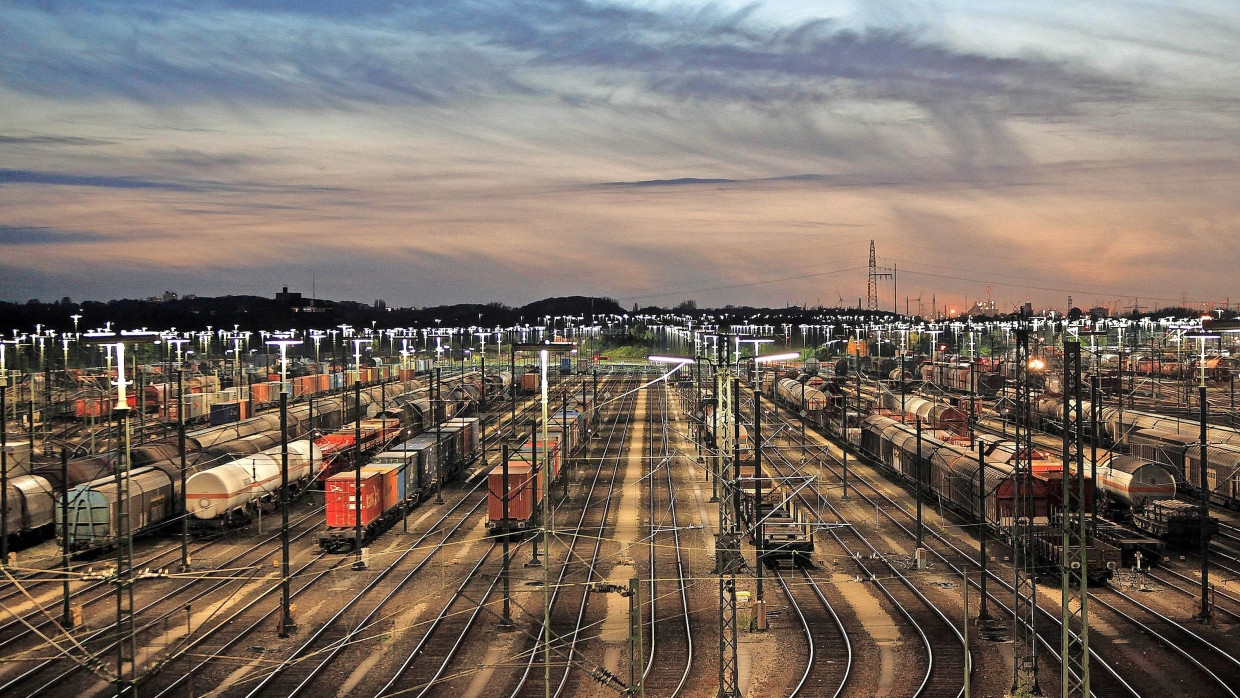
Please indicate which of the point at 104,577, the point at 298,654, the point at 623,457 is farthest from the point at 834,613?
the point at 623,457

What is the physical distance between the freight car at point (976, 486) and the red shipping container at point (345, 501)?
17919 mm

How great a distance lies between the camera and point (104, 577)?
1509 cm

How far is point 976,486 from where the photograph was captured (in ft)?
105

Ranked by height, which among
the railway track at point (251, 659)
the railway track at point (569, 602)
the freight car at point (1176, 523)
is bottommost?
the railway track at point (569, 602)

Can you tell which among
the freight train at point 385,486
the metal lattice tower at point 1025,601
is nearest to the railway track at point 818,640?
the metal lattice tower at point 1025,601

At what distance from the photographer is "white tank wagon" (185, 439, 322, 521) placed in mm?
32625

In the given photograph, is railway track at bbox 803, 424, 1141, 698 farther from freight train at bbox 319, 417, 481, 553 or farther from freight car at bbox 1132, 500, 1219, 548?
freight train at bbox 319, 417, 481, 553

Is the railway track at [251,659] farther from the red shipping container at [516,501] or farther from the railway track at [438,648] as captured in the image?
the red shipping container at [516,501]

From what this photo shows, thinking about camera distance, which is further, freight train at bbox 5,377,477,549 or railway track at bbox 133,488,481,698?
freight train at bbox 5,377,477,549

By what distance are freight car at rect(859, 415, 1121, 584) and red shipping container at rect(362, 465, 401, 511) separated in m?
18.3

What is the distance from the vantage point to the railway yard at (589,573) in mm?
19656

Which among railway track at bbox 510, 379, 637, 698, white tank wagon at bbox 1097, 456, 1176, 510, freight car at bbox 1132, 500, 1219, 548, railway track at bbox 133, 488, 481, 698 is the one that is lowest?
railway track at bbox 510, 379, 637, 698

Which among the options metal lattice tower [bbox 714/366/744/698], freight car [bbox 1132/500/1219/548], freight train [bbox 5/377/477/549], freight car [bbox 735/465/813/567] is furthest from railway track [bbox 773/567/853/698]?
freight train [bbox 5/377/477/549]

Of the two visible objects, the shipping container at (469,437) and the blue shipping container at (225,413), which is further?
the blue shipping container at (225,413)
